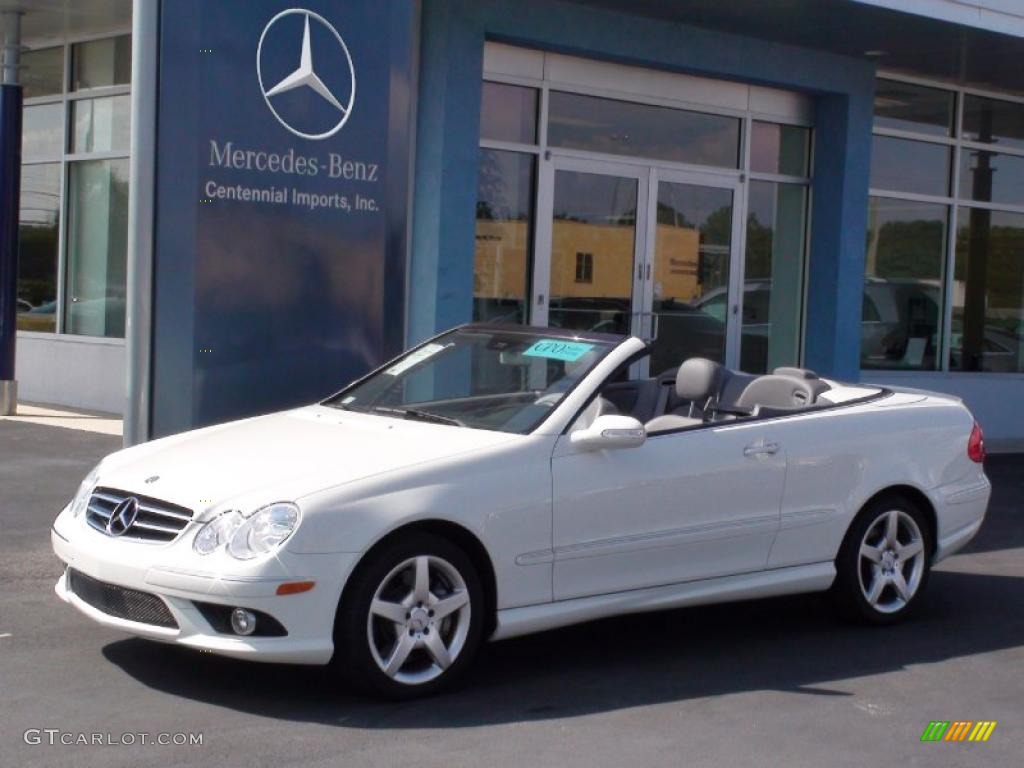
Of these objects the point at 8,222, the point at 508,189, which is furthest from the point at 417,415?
the point at 8,222

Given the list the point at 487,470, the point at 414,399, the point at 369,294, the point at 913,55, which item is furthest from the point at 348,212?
the point at 913,55

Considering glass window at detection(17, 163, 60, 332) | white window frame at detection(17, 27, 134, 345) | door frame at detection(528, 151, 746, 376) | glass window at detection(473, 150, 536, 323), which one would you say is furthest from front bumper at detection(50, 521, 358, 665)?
glass window at detection(17, 163, 60, 332)

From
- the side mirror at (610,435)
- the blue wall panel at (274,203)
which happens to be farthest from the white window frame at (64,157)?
the side mirror at (610,435)

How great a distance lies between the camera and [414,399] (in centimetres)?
669

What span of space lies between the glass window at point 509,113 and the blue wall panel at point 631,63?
43cm

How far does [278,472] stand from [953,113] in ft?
40.3

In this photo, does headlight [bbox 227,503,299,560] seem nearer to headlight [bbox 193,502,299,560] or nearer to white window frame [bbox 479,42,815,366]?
headlight [bbox 193,502,299,560]

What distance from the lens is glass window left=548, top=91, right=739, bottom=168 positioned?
12578 mm

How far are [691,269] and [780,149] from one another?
1.73m

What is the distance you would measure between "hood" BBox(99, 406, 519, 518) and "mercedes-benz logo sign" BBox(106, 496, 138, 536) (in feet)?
0.17

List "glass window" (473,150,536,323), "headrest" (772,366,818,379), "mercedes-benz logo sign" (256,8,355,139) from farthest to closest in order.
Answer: "glass window" (473,150,536,323) < "mercedes-benz logo sign" (256,8,355,139) < "headrest" (772,366,818,379)

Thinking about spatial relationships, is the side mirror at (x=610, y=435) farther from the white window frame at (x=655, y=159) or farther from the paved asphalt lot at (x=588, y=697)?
the white window frame at (x=655, y=159)

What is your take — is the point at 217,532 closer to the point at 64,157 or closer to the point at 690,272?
the point at 690,272
